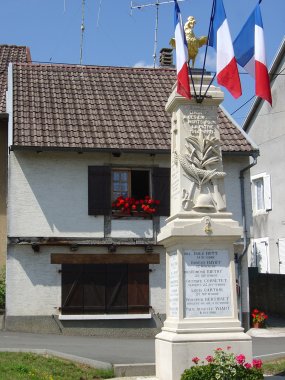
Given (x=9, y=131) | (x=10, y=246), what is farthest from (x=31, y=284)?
(x=9, y=131)

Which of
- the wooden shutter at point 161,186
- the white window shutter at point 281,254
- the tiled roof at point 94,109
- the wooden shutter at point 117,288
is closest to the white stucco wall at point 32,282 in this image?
the wooden shutter at point 117,288

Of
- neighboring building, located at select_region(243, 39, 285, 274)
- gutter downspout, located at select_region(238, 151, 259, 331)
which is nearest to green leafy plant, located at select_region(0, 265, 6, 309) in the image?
gutter downspout, located at select_region(238, 151, 259, 331)

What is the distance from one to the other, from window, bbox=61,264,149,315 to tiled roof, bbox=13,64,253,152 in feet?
11.5

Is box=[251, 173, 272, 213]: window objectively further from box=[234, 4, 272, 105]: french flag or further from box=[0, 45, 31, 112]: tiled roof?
box=[234, 4, 272, 105]: french flag

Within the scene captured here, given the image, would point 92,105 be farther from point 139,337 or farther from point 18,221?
point 139,337

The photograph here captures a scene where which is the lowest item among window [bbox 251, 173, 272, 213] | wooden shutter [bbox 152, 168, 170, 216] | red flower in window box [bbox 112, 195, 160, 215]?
red flower in window box [bbox 112, 195, 160, 215]

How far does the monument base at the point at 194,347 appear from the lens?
30.6 ft

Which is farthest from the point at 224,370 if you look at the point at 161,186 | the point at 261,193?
the point at 261,193

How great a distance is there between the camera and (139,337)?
1836 centimetres

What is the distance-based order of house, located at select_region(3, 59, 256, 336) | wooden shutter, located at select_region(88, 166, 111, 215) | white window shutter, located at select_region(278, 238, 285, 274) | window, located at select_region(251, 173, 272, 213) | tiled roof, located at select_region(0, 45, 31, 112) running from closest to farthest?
house, located at select_region(3, 59, 256, 336) < wooden shutter, located at select_region(88, 166, 111, 215) < tiled roof, located at select_region(0, 45, 31, 112) < white window shutter, located at select_region(278, 238, 285, 274) < window, located at select_region(251, 173, 272, 213)

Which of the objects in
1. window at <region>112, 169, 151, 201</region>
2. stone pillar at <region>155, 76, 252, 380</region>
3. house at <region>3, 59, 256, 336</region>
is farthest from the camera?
window at <region>112, 169, 151, 201</region>

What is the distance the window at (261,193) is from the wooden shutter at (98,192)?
9455 millimetres

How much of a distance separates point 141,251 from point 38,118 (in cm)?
507

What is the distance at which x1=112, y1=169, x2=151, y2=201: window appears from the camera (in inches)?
766
